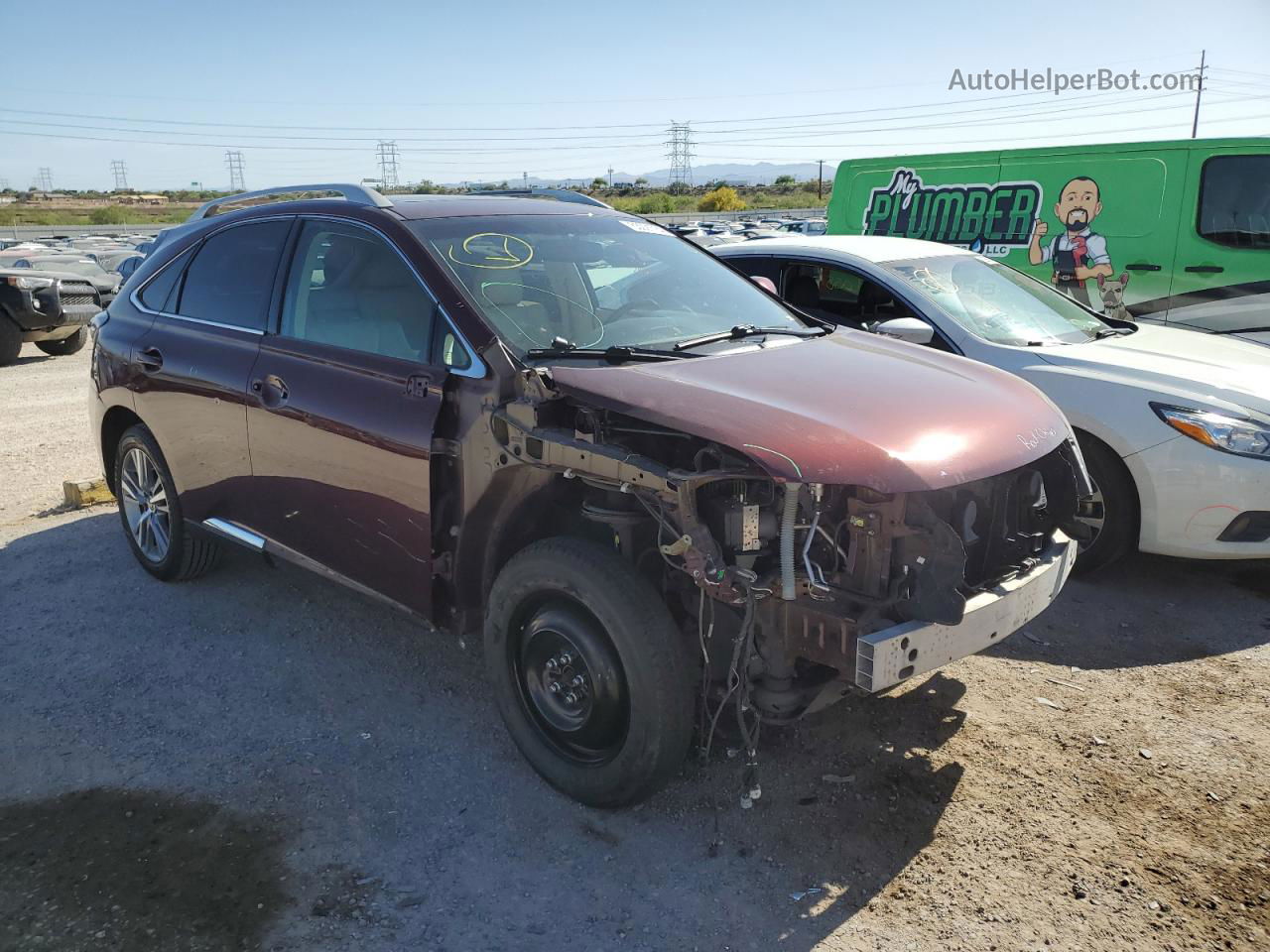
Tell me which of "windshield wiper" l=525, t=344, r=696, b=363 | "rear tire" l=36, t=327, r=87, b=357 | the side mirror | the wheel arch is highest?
"windshield wiper" l=525, t=344, r=696, b=363

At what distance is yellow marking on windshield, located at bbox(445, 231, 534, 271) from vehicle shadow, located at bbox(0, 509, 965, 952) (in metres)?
1.75

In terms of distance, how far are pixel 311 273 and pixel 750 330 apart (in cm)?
182

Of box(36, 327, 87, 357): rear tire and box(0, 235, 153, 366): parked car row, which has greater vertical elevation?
box(0, 235, 153, 366): parked car row

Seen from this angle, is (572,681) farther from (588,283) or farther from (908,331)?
(908,331)

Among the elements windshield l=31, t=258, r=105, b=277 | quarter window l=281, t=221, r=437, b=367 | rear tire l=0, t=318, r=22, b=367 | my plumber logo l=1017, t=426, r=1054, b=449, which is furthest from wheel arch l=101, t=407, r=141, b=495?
windshield l=31, t=258, r=105, b=277

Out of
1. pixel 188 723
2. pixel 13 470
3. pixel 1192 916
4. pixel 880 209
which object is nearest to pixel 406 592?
pixel 188 723

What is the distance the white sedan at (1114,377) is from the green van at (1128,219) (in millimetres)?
1701

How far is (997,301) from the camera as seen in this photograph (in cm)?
596

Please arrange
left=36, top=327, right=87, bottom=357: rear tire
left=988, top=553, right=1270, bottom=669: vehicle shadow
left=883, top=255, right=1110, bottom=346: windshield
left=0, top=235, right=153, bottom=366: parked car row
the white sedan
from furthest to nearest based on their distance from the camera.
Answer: left=36, top=327, right=87, bottom=357: rear tire
left=0, top=235, right=153, bottom=366: parked car row
left=883, top=255, right=1110, bottom=346: windshield
the white sedan
left=988, top=553, right=1270, bottom=669: vehicle shadow

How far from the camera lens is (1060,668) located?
4.30m

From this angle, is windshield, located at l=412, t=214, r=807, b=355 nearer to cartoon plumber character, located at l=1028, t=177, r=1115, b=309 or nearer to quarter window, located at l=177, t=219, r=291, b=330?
quarter window, located at l=177, t=219, r=291, b=330

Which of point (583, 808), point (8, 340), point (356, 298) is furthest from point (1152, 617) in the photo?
point (8, 340)

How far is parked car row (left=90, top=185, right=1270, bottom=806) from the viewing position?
2891 mm

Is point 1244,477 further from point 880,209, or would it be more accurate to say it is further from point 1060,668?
point 880,209
